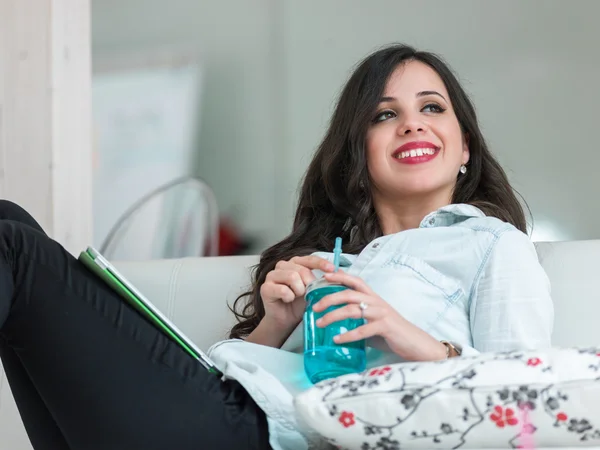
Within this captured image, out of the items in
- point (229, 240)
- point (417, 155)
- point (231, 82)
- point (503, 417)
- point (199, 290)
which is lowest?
point (229, 240)

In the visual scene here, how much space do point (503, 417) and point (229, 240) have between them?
2515 mm

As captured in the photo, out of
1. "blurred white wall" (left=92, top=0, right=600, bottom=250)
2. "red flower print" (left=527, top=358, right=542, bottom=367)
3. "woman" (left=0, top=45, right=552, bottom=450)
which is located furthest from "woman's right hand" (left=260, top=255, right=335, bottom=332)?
"blurred white wall" (left=92, top=0, right=600, bottom=250)

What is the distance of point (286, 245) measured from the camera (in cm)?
183

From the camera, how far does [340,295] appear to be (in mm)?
1197

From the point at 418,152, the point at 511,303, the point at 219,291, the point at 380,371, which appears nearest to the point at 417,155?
the point at 418,152

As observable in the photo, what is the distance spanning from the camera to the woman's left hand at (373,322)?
46.5 inches

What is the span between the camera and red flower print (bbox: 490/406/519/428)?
3.14 feet

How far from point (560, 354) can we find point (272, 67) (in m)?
2.62

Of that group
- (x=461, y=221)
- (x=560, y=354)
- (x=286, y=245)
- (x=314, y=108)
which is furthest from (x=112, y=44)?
(x=560, y=354)

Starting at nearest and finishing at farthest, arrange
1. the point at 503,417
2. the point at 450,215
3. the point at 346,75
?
the point at 503,417 < the point at 450,215 < the point at 346,75

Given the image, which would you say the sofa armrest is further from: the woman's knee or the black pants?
the black pants

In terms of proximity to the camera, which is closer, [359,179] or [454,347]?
[454,347]

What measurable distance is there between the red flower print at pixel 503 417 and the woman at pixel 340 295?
0.86 ft

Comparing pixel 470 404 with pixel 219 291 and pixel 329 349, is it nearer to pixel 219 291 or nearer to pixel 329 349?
pixel 329 349
